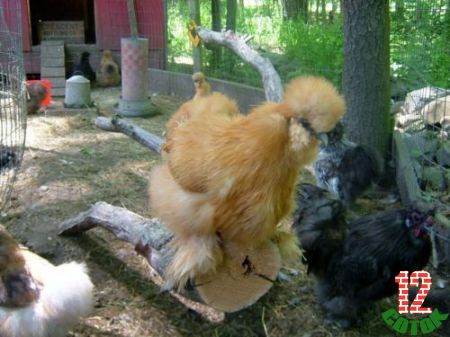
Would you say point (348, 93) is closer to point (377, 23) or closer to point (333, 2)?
point (377, 23)

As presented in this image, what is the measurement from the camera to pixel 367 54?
4.68 m

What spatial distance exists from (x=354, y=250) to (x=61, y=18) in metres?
11.7

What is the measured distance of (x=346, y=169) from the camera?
14.4ft

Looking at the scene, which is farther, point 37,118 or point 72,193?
point 37,118

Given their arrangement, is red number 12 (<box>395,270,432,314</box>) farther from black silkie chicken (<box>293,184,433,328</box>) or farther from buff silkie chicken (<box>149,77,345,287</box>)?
buff silkie chicken (<box>149,77,345,287</box>)

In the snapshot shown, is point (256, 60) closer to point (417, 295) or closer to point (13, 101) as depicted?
point (13, 101)

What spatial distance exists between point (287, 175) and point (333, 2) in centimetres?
536

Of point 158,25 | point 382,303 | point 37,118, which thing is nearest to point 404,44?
point 382,303

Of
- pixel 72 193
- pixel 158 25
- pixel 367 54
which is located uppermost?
pixel 158 25

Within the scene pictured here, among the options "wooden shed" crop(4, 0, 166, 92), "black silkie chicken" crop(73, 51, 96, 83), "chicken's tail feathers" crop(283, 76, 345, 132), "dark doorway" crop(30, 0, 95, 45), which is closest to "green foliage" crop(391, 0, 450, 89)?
"chicken's tail feathers" crop(283, 76, 345, 132)

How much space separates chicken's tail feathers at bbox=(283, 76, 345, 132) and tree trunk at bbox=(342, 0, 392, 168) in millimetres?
2866

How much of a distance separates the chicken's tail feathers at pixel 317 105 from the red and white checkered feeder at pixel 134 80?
5.85 meters

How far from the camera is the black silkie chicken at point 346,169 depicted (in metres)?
4.36

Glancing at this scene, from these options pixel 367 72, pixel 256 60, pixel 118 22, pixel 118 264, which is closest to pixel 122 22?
pixel 118 22
